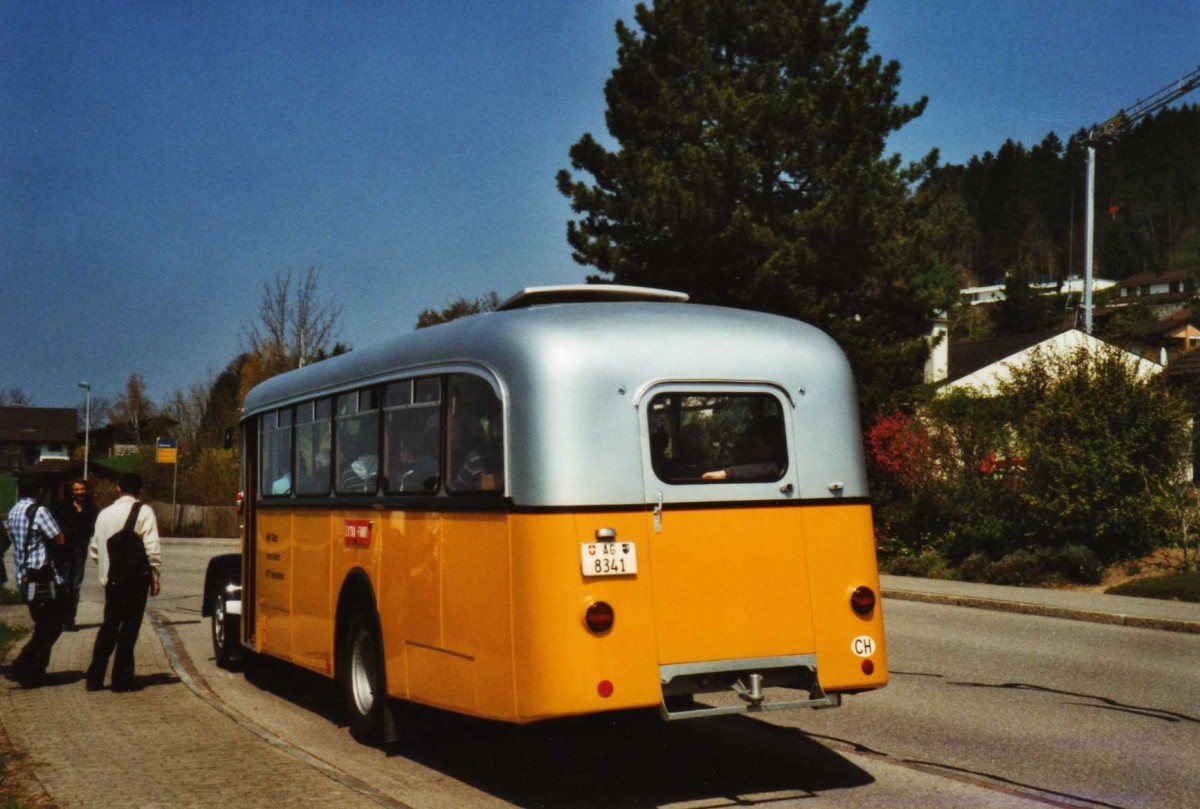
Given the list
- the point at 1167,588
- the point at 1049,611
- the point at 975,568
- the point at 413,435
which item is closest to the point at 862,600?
the point at 413,435

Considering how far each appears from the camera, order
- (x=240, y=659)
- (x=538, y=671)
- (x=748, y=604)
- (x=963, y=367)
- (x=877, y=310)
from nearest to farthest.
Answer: (x=538, y=671), (x=748, y=604), (x=240, y=659), (x=877, y=310), (x=963, y=367)

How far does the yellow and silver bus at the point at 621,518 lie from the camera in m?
6.89

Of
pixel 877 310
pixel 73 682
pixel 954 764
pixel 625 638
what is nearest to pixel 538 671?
pixel 625 638

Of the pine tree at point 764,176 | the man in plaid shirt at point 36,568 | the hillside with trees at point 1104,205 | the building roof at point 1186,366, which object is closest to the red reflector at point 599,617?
the man in plaid shirt at point 36,568

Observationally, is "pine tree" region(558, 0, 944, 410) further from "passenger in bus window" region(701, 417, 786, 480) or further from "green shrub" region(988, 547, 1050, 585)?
"passenger in bus window" region(701, 417, 786, 480)

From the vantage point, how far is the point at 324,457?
1015 centimetres

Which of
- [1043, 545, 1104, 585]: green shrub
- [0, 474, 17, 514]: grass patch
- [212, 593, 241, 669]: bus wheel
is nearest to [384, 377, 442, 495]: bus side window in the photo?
[212, 593, 241, 669]: bus wheel

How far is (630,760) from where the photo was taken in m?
8.34

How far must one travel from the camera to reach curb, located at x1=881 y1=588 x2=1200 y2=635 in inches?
606

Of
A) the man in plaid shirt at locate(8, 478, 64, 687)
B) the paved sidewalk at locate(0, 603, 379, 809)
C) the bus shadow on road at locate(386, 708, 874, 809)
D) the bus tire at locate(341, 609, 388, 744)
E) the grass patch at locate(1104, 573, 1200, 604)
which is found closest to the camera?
the paved sidewalk at locate(0, 603, 379, 809)

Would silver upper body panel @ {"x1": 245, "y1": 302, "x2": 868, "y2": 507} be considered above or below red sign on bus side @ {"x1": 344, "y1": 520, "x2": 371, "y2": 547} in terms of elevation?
above

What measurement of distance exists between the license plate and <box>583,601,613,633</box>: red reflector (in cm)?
16

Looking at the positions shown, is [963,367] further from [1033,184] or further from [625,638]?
[1033,184]

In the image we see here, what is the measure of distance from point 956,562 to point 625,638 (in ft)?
57.1
